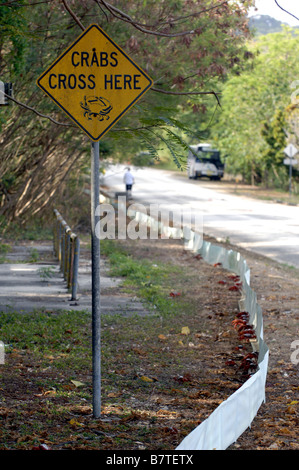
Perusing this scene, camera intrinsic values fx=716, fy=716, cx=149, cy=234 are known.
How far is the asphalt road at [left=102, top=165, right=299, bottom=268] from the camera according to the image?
19109mm

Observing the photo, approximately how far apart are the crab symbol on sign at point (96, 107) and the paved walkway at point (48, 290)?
488cm

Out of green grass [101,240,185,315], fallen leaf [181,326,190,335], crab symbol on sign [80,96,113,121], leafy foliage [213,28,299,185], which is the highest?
leafy foliage [213,28,299,185]

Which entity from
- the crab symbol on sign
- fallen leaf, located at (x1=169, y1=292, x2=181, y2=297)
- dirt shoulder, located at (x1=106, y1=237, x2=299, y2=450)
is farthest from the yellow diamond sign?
fallen leaf, located at (x1=169, y1=292, x2=181, y2=297)

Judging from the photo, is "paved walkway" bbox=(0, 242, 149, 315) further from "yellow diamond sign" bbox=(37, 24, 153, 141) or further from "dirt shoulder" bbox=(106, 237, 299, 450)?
"yellow diamond sign" bbox=(37, 24, 153, 141)

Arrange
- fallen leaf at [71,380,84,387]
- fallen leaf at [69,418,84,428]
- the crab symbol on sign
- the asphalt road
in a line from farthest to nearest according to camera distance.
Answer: the asphalt road
fallen leaf at [71,380,84,387]
the crab symbol on sign
fallen leaf at [69,418,84,428]

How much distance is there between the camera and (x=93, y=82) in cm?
574

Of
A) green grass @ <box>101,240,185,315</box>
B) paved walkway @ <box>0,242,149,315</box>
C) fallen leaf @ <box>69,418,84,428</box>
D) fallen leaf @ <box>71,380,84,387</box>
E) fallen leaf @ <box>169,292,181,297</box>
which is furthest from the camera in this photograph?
fallen leaf @ <box>169,292,181,297</box>

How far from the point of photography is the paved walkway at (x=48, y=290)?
10469 millimetres

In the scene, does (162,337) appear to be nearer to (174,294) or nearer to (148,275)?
(174,294)

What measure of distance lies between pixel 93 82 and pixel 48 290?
21.2 ft

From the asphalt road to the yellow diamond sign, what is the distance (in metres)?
10.4

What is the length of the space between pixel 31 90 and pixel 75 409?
1169cm

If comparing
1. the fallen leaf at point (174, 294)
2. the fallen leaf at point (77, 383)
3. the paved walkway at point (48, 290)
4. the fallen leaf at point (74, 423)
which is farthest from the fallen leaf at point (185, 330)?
the fallen leaf at point (74, 423)
